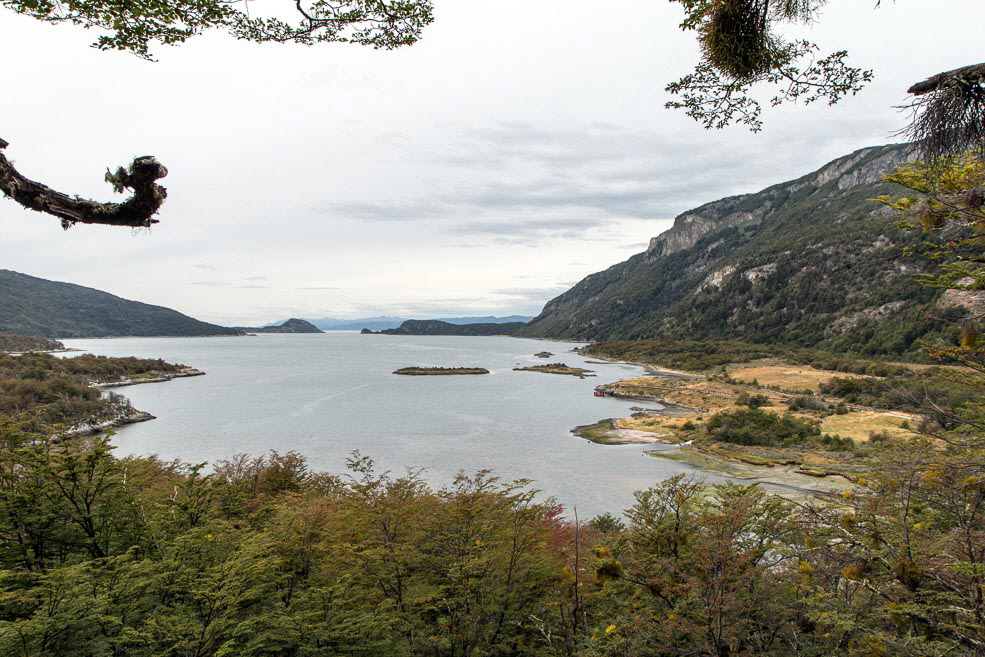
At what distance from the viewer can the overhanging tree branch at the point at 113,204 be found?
3648 mm

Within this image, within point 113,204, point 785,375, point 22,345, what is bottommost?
point 785,375

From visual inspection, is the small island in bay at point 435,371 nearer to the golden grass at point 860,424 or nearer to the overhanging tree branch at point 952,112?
the golden grass at point 860,424

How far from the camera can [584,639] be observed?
235 inches

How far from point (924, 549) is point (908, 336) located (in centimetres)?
9446

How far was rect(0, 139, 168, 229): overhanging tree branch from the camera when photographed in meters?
3.65

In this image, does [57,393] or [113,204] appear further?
[57,393]

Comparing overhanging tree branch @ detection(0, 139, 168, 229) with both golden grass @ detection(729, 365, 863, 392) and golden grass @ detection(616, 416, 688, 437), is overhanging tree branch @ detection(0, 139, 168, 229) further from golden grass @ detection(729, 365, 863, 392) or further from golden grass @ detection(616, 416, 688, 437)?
golden grass @ detection(729, 365, 863, 392)

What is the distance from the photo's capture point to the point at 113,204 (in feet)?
12.8

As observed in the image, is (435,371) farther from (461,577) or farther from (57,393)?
(461,577)

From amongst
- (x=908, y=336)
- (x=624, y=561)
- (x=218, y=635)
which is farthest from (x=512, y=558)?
(x=908, y=336)

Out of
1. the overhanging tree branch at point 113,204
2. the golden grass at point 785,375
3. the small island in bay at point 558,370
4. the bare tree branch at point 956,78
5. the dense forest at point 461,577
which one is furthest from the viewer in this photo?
the small island in bay at point 558,370

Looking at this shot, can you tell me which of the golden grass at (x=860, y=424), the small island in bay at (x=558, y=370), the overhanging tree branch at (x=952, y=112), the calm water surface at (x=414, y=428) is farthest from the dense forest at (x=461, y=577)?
the small island in bay at (x=558, y=370)

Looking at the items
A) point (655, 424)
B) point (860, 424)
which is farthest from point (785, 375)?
point (655, 424)

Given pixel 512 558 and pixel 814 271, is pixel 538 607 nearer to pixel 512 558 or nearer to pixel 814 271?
pixel 512 558
